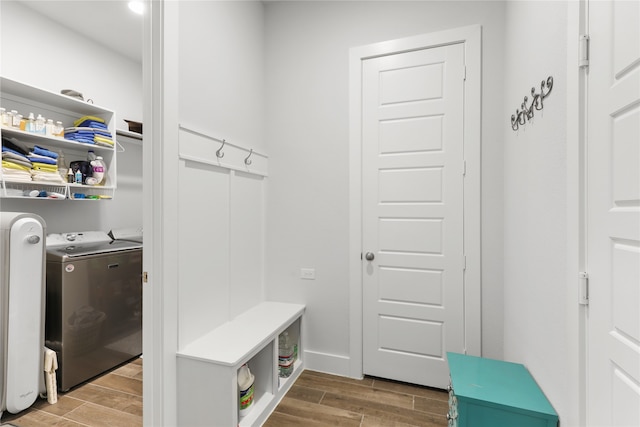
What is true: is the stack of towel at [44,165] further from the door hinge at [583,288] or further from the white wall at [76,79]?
the door hinge at [583,288]

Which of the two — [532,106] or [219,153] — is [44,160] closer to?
[219,153]

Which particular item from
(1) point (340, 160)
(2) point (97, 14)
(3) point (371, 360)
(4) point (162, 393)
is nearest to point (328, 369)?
(3) point (371, 360)

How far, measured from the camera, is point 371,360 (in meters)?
2.24

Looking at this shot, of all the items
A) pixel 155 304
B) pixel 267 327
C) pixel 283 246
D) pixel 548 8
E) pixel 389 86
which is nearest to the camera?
pixel 548 8

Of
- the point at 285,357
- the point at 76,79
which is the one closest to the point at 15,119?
the point at 76,79

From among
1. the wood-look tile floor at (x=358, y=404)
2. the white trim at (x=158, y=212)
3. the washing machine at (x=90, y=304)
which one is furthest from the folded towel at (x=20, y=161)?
the wood-look tile floor at (x=358, y=404)

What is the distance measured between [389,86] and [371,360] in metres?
2.02

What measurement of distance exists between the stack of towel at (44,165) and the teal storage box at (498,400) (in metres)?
3.09

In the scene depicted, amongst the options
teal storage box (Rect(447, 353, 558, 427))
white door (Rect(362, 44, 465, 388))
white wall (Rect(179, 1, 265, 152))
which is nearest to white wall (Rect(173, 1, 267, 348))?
white wall (Rect(179, 1, 265, 152))

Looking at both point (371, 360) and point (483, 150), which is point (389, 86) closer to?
point (483, 150)

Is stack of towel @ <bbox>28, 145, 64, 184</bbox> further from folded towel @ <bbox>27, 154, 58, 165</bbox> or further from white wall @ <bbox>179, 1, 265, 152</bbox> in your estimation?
white wall @ <bbox>179, 1, 265, 152</bbox>

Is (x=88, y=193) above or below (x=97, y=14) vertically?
below

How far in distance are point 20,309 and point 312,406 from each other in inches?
75.9

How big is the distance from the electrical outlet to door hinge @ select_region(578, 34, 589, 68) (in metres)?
1.92
